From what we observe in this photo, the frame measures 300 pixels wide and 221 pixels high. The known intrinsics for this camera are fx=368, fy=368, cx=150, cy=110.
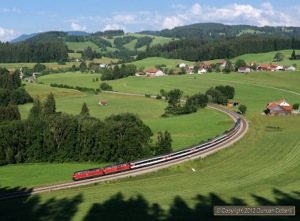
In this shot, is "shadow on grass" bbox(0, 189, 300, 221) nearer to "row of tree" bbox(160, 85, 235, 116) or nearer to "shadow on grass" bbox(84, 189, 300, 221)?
"shadow on grass" bbox(84, 189, 300, 221)

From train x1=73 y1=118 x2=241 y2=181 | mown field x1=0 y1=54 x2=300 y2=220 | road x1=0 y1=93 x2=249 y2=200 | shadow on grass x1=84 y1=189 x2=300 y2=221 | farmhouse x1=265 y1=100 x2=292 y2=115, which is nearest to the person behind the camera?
shadow on grass x1=84 y1=189 x2=300 y2=221

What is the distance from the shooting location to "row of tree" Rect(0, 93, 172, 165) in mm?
70062

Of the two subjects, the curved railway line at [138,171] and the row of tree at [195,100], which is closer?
the curved railway line at [138,171]

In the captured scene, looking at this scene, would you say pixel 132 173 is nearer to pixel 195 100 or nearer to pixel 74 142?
pixel 74 142

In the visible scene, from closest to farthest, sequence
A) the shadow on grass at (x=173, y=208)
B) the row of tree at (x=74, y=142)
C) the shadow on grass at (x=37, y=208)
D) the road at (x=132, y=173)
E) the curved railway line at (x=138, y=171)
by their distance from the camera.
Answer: the shadow on grass at (x=173, y=208) → the shadow on grass at (x=37, y=208) → the road at (x=132, y=173) → the curved railway line at (x=138, y=171) → the row of tree at (x=74, y=142)

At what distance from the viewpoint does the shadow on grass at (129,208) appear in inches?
1465

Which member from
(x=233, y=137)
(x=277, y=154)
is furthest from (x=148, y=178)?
(x=233, y=137)

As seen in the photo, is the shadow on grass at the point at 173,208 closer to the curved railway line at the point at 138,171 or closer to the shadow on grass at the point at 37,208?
the shadow on grass at the point at 37,208

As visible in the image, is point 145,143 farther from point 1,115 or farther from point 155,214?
point 1,115

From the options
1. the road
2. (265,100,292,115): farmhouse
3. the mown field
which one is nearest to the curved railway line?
the road

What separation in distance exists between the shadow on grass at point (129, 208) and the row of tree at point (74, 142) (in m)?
23.0

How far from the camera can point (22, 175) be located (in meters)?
61.4

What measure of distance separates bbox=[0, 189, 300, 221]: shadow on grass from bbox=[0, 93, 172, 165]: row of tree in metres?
23.0

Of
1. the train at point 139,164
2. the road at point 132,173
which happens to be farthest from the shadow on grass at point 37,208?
the train at point 139,164
